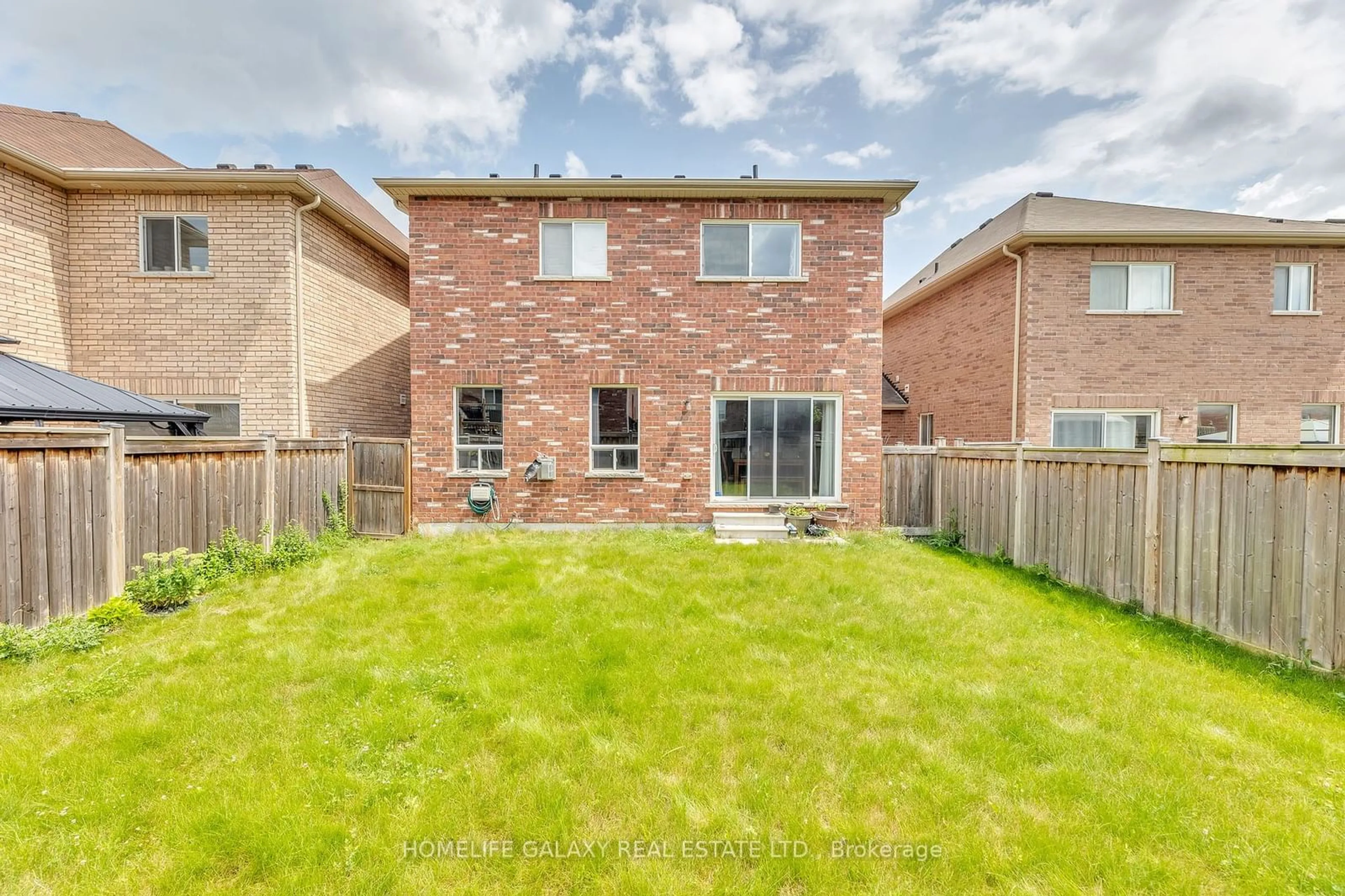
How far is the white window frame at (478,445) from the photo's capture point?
32.3 feet

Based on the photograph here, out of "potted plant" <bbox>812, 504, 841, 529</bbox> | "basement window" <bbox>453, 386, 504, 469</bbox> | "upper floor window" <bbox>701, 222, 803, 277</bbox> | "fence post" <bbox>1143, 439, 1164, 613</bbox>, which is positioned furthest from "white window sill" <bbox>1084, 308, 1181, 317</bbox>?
"basement window" <bbox>453, 386, 504, 469</bbox>

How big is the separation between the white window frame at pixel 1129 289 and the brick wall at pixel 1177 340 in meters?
0.06

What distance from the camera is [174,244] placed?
31.4 ft

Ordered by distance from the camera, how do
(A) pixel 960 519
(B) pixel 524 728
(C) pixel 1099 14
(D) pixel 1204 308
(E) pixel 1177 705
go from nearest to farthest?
1. (B) pixel 524 728
2. (E) pixel 1177 705
3. (C) pixel 1099 14
4. (A) pixel 960 519
5. (D) pixel 1204 308

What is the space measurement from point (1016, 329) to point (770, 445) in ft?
21.8

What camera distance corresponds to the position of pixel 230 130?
11633 mm

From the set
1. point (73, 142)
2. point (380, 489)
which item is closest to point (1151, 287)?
point (380, 489)

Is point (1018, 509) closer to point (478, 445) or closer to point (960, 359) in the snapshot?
point (960, 359)

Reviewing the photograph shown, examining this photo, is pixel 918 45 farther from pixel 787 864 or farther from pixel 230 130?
pixel 230 130

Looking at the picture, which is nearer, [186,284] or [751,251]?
[186,284]

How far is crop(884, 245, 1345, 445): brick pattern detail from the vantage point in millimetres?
11250

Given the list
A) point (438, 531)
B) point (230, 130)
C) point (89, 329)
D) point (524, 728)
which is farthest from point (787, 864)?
point (230, 130)

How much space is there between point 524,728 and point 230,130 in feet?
49.7

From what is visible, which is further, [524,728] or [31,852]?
[524,728]
